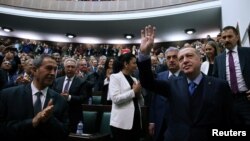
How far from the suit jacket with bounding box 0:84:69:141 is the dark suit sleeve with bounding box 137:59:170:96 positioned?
2.25 ft

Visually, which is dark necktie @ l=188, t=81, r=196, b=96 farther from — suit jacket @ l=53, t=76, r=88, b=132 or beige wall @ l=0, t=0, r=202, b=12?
beige wall @ l=0, t=0, r=202, b=12

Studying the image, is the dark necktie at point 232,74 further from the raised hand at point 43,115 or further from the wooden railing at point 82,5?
the wooden railing at point 82,5

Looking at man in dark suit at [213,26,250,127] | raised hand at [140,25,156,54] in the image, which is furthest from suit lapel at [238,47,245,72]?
raised hand at [140,25,156,54]

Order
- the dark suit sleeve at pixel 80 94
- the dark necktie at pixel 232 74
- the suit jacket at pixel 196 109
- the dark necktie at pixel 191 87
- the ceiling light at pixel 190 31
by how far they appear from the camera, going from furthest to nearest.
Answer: the ceiling light at pixel 190 31
the dark suit sleeve at pixel 80 94
the dark necktie at pixel 232 74
the dark necktie at pixel 191 87
the suit jacket at pixel 196 109

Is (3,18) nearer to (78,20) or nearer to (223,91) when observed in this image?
(78,20)

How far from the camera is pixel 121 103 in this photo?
251 cm

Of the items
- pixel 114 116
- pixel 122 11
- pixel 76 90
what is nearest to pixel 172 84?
pixel 114 116

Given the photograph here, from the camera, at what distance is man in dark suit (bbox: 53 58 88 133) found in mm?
2984

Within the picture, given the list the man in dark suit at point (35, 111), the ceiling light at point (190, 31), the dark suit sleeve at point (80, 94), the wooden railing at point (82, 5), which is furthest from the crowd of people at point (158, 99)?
the ceiling light at point (190, 31)

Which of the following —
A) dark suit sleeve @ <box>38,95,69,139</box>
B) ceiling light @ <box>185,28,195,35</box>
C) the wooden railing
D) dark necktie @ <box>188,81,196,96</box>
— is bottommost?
dark suit sleeve @ <box>38,95,69,139</box>

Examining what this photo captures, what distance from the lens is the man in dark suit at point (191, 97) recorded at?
5.21 ft

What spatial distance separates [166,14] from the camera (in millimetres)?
9211

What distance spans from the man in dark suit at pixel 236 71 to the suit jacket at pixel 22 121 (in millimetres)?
1417

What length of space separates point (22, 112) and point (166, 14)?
26.7 ft
